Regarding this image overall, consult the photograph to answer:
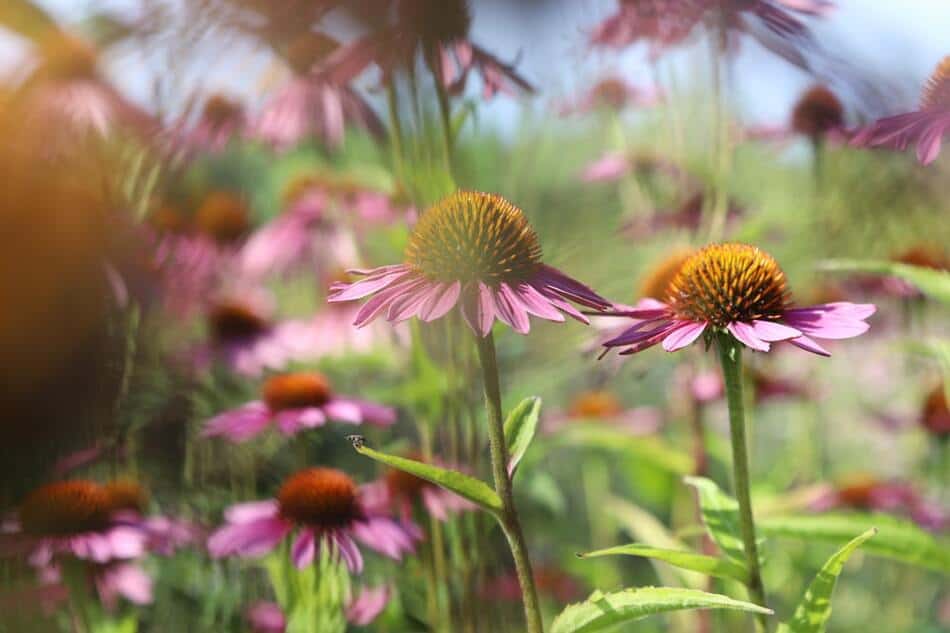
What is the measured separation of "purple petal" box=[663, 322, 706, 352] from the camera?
328 mm

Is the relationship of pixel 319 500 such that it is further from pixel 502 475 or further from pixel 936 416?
pixel 936 416

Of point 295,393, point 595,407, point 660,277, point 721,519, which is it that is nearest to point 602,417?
point 595,407

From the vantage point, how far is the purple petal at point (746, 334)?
324 millimetres

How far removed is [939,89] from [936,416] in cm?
58

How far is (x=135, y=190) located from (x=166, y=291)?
46mm

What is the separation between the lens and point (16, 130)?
365 millimetres

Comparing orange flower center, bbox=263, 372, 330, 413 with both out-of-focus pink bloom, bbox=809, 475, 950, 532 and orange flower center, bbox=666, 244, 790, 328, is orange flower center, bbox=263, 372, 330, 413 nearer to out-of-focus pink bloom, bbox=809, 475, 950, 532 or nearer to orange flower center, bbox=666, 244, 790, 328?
orange flower center, bbox=666, 244, 790, 328

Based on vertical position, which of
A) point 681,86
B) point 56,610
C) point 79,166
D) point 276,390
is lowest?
point 56,610

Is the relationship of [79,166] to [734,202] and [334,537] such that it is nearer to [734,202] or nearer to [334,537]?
[334,537]

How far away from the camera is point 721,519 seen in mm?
388

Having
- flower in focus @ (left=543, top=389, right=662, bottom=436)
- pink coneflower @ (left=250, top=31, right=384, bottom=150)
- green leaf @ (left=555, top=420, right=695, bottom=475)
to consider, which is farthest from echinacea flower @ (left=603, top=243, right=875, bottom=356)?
flower in focus @ (left=543, top=389, right=662, bottom=436)

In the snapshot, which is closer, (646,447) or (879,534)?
(879,534)

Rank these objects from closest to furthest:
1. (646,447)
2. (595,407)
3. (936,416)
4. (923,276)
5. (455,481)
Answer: (455,481)
(923,276)
(646,447)
(936,416)
(595,407)

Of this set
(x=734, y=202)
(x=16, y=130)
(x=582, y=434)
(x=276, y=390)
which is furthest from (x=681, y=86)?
(x=16, y=130)
